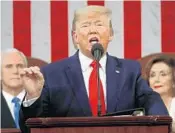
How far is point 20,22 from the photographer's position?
507 cm

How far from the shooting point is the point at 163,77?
167 inches

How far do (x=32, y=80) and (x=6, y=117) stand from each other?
3.41ft

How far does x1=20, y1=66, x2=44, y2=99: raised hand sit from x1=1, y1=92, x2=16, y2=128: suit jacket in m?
0.89

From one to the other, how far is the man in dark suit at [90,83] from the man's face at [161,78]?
539 millimetres

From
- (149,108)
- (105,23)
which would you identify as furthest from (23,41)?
(149,108)

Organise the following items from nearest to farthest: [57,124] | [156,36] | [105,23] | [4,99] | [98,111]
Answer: [57,124], [98,111], [105,23], [4,99], [156,36]

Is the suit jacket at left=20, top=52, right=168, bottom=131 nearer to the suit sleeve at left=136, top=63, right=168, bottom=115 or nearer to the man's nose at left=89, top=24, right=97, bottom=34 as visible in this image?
the suit sleeve at left=136, top=63, right=168, bottom=115

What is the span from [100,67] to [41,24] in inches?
58.3

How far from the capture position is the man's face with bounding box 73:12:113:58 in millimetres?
3711

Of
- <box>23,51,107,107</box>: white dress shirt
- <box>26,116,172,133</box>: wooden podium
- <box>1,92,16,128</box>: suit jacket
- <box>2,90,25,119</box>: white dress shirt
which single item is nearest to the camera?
<box>26,116,172,133</box>: wooden podium

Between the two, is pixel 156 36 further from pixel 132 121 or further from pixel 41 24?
pixel 132 121

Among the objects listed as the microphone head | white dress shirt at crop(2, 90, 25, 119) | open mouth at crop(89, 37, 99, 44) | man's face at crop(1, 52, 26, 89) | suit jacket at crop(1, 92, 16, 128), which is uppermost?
open mouth at crop(89, 37, 99, 44)

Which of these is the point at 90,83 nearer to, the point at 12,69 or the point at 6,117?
the point at 6,117

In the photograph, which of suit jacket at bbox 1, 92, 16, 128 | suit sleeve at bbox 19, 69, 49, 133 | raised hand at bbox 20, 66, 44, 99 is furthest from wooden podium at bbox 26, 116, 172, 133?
suit jacket at bbox 1, 92, 16, 128
